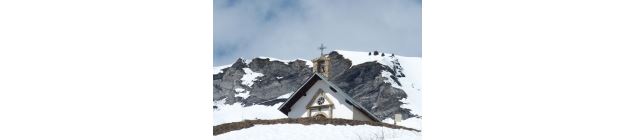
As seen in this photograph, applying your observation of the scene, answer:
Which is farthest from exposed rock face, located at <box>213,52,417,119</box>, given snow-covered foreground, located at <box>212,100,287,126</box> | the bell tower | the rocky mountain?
the bell tower

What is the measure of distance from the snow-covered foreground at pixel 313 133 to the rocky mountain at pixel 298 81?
4.13 ft

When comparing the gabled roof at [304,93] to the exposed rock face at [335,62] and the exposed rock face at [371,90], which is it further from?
the exposed rock face at [371,90]

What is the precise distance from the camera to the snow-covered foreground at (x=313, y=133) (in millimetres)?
7527

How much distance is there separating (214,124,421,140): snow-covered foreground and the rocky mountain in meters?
1.26

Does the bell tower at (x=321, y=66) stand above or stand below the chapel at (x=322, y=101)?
above

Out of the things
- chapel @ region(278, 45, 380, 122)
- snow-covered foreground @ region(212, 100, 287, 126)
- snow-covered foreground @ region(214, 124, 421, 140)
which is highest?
chapel @ region(278, 45, 380, 122)

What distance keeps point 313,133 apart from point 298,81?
820 centimetres

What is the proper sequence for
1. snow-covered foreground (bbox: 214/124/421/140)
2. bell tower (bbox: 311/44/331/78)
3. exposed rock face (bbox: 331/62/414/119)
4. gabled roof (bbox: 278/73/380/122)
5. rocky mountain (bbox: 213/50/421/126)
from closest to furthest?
snow-covered foreground (bbox: 214/124/421/140) < bell tower (bbox: 311/44/331/78) < gabled roof (bbox: 278/73/380/122) < rocky mountain (bbox: 213/50/421/126) < exposed rock face (bbox: 331/62/414/119)

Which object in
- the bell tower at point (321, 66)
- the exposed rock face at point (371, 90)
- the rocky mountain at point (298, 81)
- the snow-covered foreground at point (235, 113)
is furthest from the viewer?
the exposed rock face at point (371, 90)

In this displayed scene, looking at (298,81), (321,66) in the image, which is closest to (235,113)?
(321,66)

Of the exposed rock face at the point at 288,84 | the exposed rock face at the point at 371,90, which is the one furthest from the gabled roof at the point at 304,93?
the exposed rock face at the point at 371,90

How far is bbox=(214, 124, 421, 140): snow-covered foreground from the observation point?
753cm

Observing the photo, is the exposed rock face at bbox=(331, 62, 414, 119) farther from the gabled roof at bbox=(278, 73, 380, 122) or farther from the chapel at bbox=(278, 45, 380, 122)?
the chapel at bbox=(278, 45, 380, 122)
